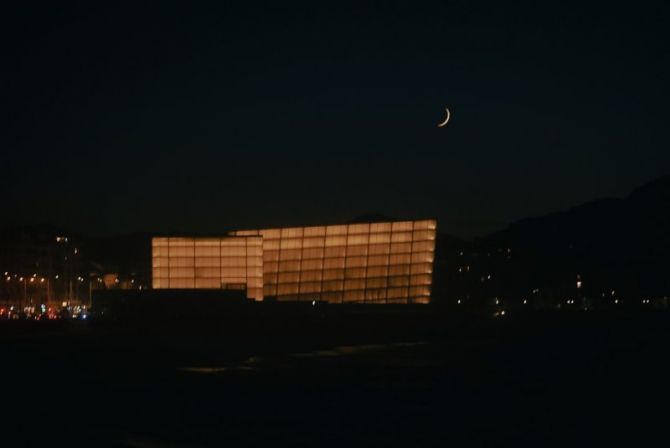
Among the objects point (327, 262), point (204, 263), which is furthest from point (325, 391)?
point (204, 263)

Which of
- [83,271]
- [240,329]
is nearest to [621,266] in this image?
[83,271]

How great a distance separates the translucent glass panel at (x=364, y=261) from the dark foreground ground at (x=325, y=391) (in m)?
25.0

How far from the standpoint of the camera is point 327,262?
80.2 meters

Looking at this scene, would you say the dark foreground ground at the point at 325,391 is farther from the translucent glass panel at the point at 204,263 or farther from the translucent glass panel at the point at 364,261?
the translucent glass panel at the point at 364,261

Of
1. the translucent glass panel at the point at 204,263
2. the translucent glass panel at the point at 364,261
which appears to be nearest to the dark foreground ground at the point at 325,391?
the translucent glass panel at the point at 204,263

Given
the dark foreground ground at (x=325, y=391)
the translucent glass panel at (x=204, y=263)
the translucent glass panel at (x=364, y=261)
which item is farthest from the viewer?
the translucent glass panel at (x=364, y=261)

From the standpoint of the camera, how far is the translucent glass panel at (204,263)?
78875mm

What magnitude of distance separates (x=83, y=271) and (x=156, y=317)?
9298cm

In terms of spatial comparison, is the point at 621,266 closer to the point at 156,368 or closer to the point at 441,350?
the point at 441,350

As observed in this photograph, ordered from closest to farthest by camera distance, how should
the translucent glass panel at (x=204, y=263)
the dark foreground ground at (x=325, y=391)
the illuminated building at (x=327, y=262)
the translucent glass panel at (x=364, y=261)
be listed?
the dark foreground ground at (x=325, y=391), the translucent glass panel at (x=204, y=263), the illuminated building at (x=327, y=262), the translucent glass panel at (x=364, y=261)

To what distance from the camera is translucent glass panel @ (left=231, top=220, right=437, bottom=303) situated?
7981 centimetres

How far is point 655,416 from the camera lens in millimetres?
21141

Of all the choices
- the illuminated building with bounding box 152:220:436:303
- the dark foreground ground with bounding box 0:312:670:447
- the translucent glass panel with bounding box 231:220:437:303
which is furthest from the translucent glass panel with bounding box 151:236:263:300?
the dark foreground ground with bounding box 0:312:670:447

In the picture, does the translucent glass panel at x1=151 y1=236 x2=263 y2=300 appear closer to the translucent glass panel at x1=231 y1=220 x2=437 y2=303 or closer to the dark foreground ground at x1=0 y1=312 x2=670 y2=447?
the translucent glass panel at x1=231 y1=220 x2=437 y2=303
